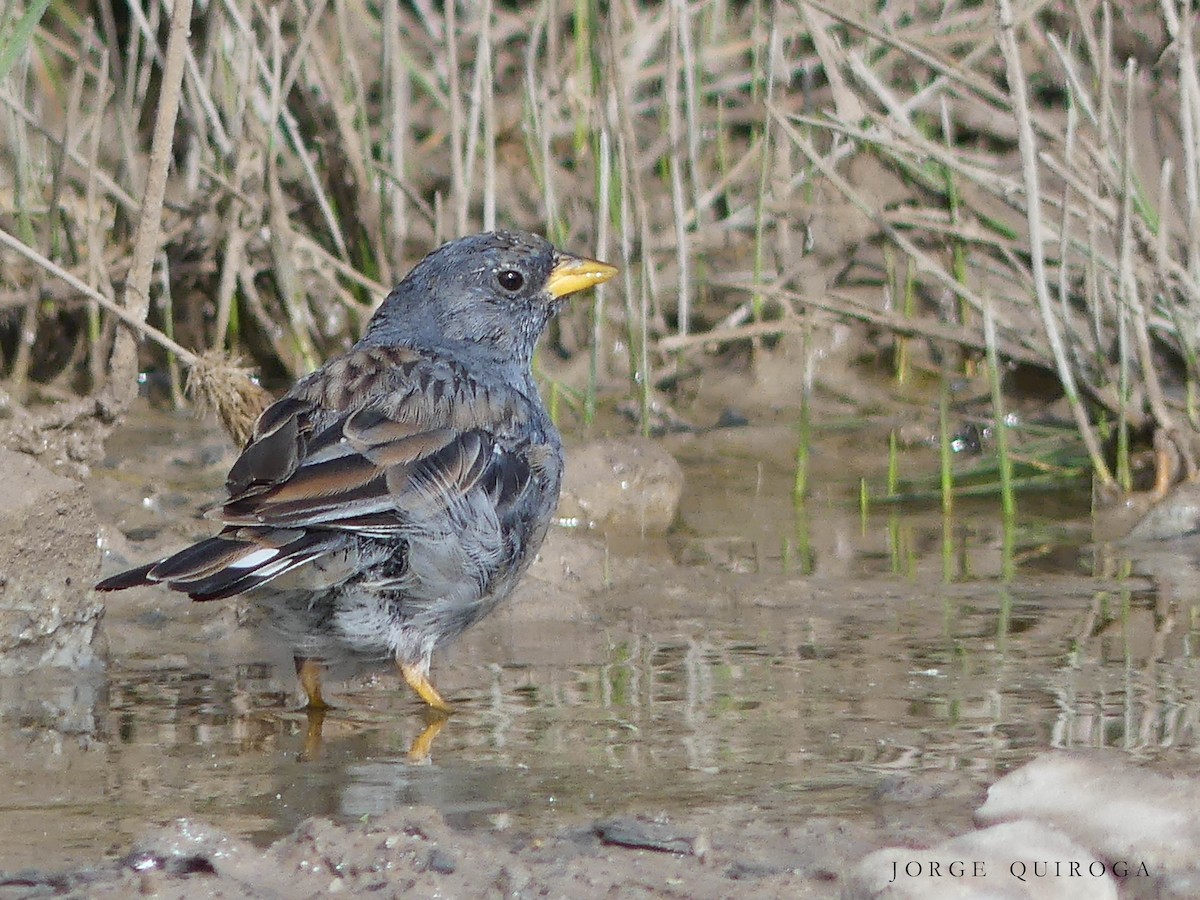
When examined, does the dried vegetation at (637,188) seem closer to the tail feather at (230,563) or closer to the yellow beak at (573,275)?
the yellow beak at (573,275)

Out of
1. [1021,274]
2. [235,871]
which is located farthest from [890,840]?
[1021,274]

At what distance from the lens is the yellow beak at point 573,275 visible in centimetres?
543

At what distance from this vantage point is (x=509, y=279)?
17.4ft

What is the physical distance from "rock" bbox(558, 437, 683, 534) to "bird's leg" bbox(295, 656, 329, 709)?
1.88m

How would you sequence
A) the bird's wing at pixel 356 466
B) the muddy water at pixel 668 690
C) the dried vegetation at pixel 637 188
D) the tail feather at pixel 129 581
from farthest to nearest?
the dried vegetation at pixel 637 188, the bird's wing at pixel 356 466, the tail feather at pixel 129 581, the muddy water at pixel 668 690

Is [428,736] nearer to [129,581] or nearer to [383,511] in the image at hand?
[383,511]

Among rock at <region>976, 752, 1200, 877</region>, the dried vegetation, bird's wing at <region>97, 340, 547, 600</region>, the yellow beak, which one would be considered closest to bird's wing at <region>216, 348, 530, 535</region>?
bird's wing at <region>97, 340, 547, 600</region>

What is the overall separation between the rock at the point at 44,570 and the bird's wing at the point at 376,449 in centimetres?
51

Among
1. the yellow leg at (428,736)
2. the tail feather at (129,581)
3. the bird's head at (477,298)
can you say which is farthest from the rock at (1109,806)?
the bird's head at (477,298)

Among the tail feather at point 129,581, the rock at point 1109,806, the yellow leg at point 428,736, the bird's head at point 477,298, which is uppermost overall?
Result: the bird's head at point 477,298

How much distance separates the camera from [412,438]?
449 cm

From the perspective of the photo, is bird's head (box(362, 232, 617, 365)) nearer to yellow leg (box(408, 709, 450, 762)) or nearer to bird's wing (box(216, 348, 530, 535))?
bird's wing (box(216, 348, 530, 535))

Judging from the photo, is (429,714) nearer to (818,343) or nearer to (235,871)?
(235,871)

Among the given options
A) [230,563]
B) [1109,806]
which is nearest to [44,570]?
[230,563]
